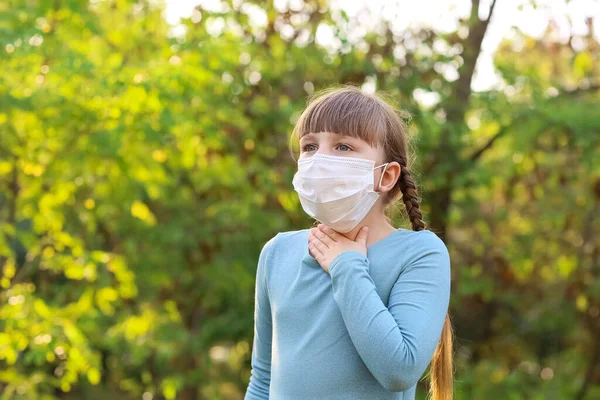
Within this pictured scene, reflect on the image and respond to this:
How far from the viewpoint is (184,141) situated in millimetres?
6492

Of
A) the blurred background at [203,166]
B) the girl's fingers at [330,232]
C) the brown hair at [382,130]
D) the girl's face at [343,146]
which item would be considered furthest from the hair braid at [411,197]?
the blurred background at [203,166]

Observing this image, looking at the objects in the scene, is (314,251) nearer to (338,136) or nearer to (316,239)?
(316,239)

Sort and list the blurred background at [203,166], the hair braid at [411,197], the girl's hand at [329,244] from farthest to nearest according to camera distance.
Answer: the blurred background at [203,166] → the hair braid at [411,197] → the girl's hand at [329,244]

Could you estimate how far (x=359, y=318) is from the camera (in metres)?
1.81

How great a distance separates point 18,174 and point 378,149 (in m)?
4.44

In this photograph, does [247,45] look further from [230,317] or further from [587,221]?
[587,221]

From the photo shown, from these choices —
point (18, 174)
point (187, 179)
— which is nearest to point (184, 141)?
point (187, 179)

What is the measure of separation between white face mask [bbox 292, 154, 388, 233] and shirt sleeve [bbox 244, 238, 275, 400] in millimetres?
234

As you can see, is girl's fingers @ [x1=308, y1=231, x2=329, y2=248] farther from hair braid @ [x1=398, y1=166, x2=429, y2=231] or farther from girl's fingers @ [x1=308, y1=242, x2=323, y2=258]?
hair braid @ [x1=398, y1=166, x2=429, y2=231]

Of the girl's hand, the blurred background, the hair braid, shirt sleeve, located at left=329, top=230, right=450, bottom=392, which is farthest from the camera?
the blurred background

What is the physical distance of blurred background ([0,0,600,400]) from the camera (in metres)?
5.39

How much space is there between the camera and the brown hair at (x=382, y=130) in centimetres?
201

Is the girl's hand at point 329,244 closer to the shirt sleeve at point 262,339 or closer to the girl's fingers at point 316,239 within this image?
the girl's fingers at point 316,239

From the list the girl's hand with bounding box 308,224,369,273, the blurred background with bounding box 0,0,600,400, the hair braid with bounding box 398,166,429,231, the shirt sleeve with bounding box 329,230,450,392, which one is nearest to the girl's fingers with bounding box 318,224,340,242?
the girl's hand with bounding box 308,224,369,273
